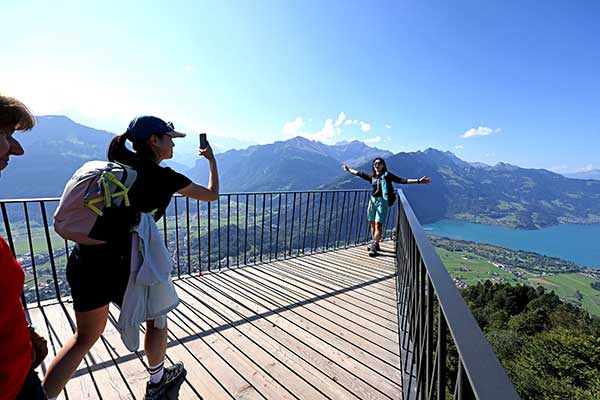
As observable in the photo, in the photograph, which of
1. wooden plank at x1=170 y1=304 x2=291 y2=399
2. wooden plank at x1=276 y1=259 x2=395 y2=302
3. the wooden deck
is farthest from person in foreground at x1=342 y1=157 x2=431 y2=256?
wooden plank at x1=170 y1=304 x2=291 y2=399

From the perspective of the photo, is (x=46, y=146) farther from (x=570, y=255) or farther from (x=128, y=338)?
(x=570, y=255)

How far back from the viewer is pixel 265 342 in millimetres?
2568

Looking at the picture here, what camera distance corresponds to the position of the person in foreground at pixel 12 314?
809 mm

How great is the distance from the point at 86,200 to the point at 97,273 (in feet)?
1.23

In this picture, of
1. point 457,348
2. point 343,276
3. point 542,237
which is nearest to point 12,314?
point 457,348

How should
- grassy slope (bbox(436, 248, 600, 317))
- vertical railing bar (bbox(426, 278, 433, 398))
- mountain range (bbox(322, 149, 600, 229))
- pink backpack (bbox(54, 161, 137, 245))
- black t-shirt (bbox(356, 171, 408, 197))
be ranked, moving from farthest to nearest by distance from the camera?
mountain range (bbox(322, 149, 600, 229)) → grassy slope (bbox(436, 248, 600, 317)) → black t-shirt (bbox(356, 171, 408, 197)) → pink backpack (bbox(54, 161, 137, 245)) → vertical railing bar (bbox(426, 278, 433, 398))

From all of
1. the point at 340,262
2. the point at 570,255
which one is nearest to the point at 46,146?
the point at 340,262

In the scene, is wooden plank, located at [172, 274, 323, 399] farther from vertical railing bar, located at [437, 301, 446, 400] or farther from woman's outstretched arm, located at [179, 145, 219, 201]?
woman's outstretched arm, located at [179, 145, 219, 201]

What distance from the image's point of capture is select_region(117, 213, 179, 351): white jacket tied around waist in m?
1.46

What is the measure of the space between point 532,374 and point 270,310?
24830mm

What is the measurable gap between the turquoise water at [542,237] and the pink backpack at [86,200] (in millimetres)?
96160

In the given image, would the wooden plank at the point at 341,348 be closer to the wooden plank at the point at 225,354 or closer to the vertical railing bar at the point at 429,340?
the wooden plank at the point at 225,354

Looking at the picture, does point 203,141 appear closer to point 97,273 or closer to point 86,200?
point 86,200

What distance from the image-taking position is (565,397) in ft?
60.0
